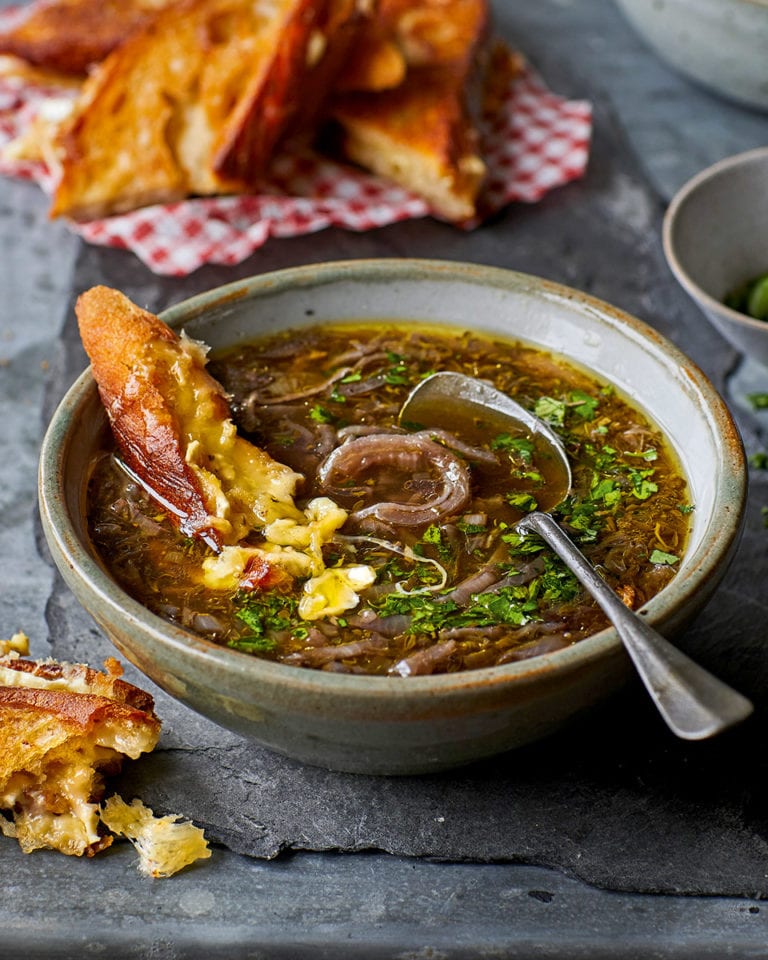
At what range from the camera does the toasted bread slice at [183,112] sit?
454 centimetres

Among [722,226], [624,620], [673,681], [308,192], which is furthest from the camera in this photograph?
[308,192]

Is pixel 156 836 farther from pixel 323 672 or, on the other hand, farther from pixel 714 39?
pixel 714 39

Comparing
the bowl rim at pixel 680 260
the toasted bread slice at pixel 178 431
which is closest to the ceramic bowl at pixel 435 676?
the toasted bread slice at pixel 178 431

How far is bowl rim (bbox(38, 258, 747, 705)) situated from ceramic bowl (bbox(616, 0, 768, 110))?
2383 mm

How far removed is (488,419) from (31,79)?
10.8 ft

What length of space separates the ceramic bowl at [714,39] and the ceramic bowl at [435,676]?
2386mm

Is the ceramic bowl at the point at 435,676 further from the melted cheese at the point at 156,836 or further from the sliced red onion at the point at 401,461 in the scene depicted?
the sliced red onion at the point at 401,461

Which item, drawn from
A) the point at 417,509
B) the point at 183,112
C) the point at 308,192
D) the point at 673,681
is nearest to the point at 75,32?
the point at 183,112

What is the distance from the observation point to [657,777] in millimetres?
2617

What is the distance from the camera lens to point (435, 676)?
2.16 meters

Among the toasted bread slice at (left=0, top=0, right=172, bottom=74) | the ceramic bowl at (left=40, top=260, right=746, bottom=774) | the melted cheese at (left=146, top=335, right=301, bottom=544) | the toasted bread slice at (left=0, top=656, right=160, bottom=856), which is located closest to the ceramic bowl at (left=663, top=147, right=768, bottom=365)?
the ceramic bowl at (left=40, top=260, right=746, bottom=774)

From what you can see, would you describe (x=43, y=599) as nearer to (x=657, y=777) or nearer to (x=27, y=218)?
(x=657, y=777)

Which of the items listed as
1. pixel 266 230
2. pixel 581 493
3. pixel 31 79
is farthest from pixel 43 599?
pixel 31 79

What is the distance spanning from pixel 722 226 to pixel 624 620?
233 cm
